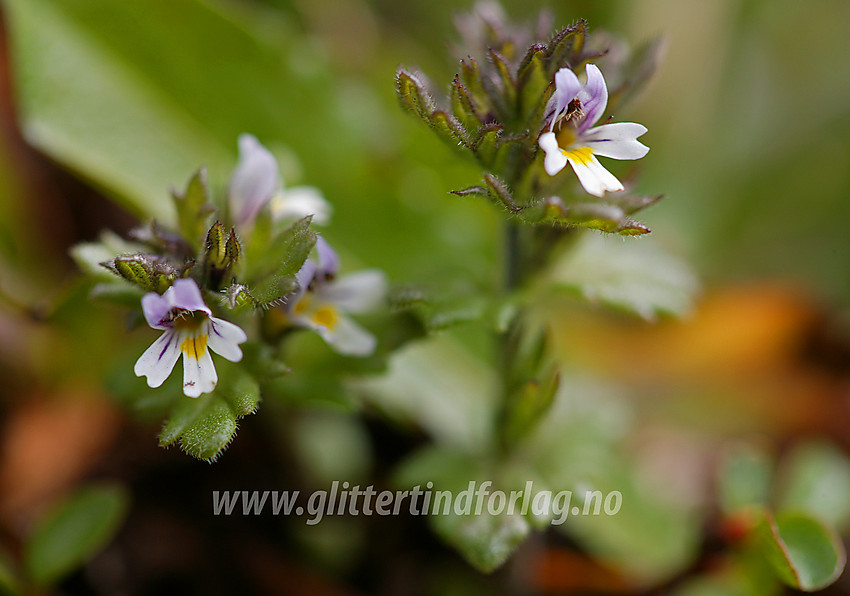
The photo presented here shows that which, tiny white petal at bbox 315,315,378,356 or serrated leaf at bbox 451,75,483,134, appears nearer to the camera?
serrated leaf at bbox 451,75,483,134

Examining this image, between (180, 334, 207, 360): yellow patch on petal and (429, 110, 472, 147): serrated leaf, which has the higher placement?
(429, 110, 472, 147): serrated leaf

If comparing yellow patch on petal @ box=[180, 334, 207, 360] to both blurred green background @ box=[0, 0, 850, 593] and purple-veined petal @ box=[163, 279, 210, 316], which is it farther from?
blurred green background @ box=[0, 0, 850, 593]

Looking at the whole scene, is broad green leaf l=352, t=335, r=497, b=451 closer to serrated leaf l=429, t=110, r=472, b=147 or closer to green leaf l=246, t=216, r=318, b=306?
green leaf l=246, t=216, r=318, b=306

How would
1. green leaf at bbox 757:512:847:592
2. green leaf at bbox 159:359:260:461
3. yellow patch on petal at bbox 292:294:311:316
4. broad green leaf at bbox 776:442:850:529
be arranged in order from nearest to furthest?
green leaf at bbox 159:359:260:461, green leaf at bbox 757:512:847:592, yellow patch on petal at bbox 292:294:311:316, broad green leaf at bbox 776:442:850:529

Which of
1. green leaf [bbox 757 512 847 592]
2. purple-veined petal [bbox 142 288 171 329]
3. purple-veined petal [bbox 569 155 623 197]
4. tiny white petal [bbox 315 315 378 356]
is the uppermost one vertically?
purple-veined petal [bbox 569 155 623 197]

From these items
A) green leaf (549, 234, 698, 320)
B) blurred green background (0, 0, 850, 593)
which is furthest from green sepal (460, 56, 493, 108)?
green leaf (549, 234, 698, 320)

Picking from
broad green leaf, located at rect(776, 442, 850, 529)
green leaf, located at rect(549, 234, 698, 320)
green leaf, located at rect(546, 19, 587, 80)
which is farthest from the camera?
broad green leaf, located at rect(776, 442, 850, 529)

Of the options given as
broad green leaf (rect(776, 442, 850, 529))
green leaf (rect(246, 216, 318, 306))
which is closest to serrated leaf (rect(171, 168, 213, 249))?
green leaf (rect(246, 216, 318, 306))
